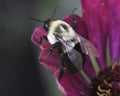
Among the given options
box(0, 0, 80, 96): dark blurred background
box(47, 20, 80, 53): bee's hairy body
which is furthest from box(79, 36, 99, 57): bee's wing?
box(0, 0, 80, 96): dark blurred background

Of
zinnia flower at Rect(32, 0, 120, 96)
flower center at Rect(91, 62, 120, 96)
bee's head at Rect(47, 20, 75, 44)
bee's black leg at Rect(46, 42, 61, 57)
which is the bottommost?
flower center at Rect(91, 62, 120, 96)

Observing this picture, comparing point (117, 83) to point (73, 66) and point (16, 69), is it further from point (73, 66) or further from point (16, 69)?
point (16, 69)

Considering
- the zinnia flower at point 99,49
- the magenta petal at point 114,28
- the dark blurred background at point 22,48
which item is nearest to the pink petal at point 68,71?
the zinnia flower at point 99,49

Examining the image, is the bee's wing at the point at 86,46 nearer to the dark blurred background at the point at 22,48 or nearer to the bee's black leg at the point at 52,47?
the bee's black leg at the point at 52,47

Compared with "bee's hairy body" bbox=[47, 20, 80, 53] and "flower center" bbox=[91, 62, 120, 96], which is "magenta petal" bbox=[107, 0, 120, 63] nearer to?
"flower center" bbox=[91, 62, 120, 96]

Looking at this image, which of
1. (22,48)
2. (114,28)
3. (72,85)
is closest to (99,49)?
(114,28)
